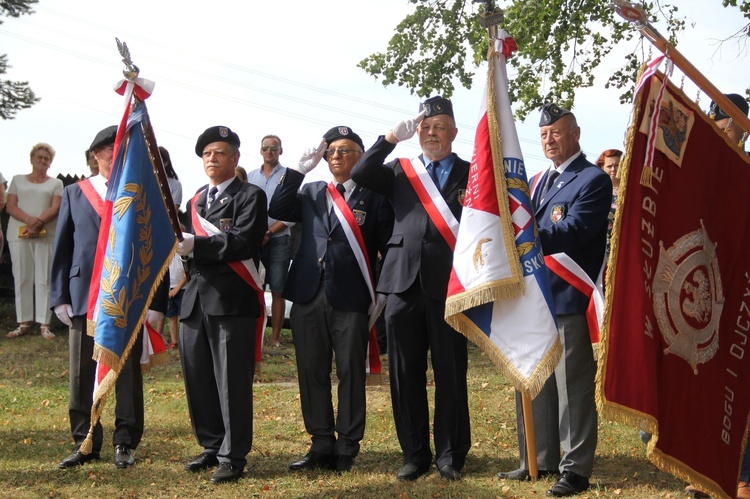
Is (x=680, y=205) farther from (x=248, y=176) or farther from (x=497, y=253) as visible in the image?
(x=248, y=176)

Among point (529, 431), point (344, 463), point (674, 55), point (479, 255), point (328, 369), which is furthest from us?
point (328, 369)

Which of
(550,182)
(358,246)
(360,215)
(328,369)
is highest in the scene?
(550,182)

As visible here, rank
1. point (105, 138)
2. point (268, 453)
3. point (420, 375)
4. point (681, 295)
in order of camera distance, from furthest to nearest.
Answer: point (268, 453)
point (105, 138)
point (420, 375)
point (681, 295)

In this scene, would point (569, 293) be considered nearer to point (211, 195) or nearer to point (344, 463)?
point (344, 463)

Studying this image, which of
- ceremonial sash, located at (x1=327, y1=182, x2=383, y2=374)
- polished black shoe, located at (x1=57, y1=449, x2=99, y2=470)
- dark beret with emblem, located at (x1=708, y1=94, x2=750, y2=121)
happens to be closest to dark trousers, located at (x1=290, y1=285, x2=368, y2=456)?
ceremonial sash, located at (x1=327, y1=182, x2=383, y2=374)

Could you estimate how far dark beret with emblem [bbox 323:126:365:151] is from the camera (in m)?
6.83

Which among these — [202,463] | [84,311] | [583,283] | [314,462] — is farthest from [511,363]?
[84,311]

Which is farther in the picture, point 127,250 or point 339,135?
point 339,135

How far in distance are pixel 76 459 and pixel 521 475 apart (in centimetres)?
299

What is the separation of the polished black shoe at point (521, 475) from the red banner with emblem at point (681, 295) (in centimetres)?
127

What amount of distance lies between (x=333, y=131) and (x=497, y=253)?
5.89 feet

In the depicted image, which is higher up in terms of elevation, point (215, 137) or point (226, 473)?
point (215, 137)

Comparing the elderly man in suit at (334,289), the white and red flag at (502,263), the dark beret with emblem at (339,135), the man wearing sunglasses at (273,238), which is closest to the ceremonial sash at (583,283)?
the white and red flag at (502,263)

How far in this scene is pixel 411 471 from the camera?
6219 mm
